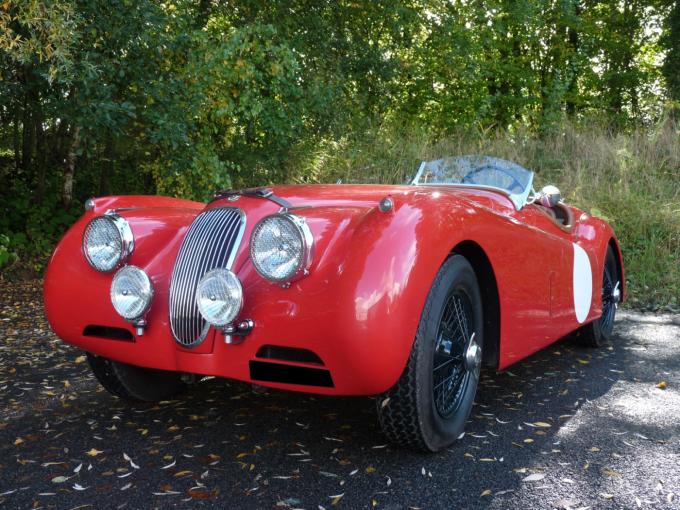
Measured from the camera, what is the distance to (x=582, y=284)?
406 cm

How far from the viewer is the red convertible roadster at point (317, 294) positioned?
234 centimetres

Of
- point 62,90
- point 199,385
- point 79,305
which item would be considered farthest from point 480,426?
point 62,90

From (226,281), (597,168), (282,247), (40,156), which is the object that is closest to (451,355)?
(282,247)

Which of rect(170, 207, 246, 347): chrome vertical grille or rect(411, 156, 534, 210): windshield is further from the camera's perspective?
rect(411, 156, 534, 210): windshield

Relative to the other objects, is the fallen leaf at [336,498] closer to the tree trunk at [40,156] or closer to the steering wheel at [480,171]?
the steering wheel at [480,171]

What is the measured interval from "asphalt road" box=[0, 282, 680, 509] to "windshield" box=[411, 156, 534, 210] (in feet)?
3.84

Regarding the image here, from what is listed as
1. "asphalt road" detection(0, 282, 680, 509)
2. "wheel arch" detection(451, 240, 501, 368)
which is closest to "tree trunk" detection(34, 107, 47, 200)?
"asphalt road" detection(0, 282, 680, 509)

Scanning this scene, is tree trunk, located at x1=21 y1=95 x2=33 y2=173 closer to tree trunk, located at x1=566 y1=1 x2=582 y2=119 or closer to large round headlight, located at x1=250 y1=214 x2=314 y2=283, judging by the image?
large round headlight, located at x1=250 y1=214 x2=314 y2=283

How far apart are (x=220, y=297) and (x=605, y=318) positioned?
3440 millimetres

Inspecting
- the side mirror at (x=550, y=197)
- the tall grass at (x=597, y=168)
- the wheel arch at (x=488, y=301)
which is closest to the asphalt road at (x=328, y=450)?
the wheel arch at (x=488, y=301)

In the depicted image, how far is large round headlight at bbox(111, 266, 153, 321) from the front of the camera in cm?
268

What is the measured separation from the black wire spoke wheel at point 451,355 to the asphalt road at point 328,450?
203 mm

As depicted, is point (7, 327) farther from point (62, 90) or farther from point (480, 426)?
point (480, 426)

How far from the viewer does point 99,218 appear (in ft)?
9.68
